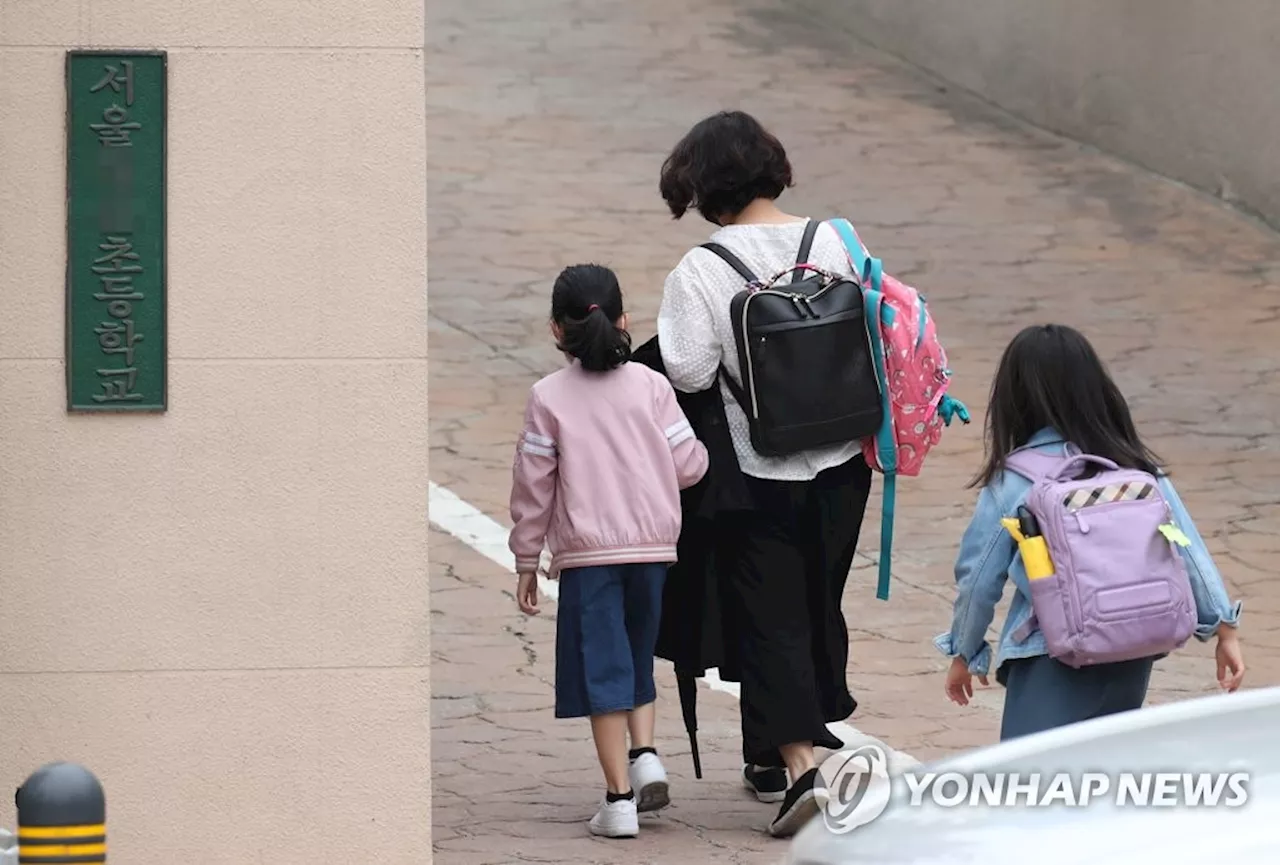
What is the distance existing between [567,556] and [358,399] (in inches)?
34.3

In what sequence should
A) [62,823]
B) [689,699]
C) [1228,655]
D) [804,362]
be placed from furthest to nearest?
[689,699] → [804,362] → [1228,655] → [62,823]

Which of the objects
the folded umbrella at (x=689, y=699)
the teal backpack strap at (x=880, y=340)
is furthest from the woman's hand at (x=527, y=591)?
the teal backpack strap at (x=880, y=340)

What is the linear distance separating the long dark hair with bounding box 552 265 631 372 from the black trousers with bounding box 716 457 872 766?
542mm

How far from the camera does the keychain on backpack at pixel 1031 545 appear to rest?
198 inches

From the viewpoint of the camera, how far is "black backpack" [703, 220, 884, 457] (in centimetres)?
609

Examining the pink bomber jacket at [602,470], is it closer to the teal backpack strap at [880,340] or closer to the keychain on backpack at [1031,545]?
the teal backpack strap at [880,340]

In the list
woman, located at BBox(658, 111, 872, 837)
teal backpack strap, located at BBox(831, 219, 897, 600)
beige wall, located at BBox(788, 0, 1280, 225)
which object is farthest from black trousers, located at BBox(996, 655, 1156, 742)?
beige wall, located at BBox(788, 0, 1280, 225)

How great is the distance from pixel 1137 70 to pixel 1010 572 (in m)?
11.8

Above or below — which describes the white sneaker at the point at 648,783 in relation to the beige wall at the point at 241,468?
below

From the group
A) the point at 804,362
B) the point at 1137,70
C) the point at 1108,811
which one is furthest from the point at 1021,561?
the point at 1137,70

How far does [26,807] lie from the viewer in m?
3.96

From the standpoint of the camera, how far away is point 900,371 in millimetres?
6215

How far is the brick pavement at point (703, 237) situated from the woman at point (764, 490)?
0.41 m

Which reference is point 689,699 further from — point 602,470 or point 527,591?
point 602,470
